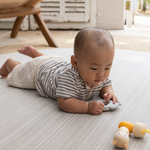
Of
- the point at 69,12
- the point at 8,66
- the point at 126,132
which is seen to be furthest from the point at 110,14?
the point at 126,132

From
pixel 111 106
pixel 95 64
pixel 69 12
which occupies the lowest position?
pixel 111 106

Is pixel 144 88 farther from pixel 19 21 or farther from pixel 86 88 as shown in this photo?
pixel 19 21

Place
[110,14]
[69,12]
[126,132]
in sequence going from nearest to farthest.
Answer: [126,132] → [69,12] → [110,14]

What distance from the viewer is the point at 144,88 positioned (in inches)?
33.9

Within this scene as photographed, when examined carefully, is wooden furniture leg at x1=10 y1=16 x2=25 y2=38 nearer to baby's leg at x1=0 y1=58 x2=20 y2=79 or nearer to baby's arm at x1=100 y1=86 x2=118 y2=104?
baby's leg at x1=0 y1=58 x2=20 y2=79

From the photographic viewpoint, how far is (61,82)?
2.27 feet

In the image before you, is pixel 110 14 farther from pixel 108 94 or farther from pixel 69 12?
pixel 108 94

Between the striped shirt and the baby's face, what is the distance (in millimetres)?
38

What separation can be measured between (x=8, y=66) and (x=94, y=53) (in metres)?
0.48

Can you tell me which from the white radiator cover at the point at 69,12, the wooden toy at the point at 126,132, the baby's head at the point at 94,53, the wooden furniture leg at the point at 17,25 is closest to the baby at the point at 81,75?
the baby's head at the point at 94,53

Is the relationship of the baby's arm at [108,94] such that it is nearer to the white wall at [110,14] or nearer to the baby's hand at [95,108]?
the baby's hand at [95,108]

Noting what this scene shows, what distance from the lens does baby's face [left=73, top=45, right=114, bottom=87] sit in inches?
24.7

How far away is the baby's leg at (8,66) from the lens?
961 mm

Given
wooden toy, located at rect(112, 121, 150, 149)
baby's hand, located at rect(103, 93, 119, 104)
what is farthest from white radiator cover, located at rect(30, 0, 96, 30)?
wooden toy, located at rect(112, 121, 150, 149)
